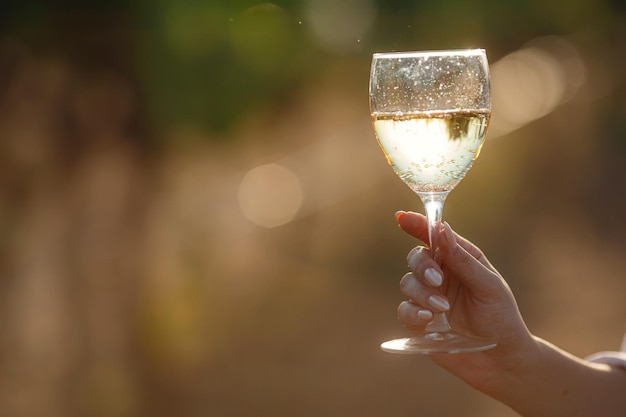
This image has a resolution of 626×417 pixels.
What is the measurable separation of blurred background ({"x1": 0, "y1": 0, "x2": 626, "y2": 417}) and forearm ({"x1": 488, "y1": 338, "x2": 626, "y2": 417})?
383cm

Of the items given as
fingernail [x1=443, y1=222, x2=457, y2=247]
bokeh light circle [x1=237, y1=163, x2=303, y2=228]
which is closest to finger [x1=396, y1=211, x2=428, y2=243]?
A: fingernail [x1=443, y1=222, x2=457, y2=247]

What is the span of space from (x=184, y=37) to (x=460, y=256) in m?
6.59

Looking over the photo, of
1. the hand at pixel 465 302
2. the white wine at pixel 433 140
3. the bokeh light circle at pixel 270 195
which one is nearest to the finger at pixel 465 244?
the hand at pixel 465 302

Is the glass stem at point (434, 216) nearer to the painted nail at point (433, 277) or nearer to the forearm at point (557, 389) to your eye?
the painted nail at point (433, 277)

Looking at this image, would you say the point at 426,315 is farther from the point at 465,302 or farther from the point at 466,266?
the point at 465,302

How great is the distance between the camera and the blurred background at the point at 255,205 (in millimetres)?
7262

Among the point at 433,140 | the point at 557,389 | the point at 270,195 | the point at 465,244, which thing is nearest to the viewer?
the point at 433,140

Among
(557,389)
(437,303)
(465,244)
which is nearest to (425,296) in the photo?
(437,303)

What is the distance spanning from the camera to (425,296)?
2447 mm

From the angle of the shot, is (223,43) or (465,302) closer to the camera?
(465,302)

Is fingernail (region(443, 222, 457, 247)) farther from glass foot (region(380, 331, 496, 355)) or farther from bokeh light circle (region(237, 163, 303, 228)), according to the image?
bokeh light circle (region(237, 163, 303, 228))

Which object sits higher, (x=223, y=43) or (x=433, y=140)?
(x=223, y=43)

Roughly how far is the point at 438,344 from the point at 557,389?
0.54 m

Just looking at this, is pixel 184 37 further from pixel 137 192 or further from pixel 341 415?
pixel 341 415
